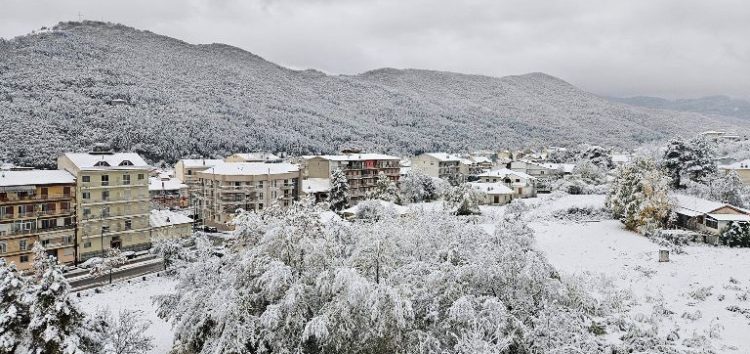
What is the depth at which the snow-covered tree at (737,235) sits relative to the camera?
37656 millimetres

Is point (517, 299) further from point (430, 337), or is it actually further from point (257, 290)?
point (257, 290)

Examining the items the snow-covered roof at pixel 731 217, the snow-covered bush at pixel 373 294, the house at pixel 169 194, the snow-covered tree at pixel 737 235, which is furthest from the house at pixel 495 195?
the snow-covered bush at pixel 373 294

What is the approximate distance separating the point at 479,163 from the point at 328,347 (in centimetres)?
9887

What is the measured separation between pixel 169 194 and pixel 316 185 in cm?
2642

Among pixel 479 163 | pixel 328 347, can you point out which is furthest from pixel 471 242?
pixel 479 163

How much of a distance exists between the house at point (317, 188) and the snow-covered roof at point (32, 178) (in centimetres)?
3196

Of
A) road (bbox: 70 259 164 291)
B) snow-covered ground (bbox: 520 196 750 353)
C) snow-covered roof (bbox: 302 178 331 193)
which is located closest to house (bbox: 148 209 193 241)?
road (bbox: 70 259 164 291)

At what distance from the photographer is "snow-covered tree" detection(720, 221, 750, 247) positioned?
1483 inches

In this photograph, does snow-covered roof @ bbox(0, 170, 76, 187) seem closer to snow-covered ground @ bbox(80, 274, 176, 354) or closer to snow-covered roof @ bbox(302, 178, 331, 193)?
snow-covered ground @ bbox(80, 274, 176, 354)

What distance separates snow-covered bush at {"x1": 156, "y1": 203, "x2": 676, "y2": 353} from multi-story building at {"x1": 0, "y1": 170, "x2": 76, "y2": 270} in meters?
32.2

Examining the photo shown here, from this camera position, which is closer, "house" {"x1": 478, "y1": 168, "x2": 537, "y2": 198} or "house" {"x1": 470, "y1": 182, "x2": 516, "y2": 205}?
"house" {"x1": 470, "y1": 182, "x2": 516, "y2": 205}

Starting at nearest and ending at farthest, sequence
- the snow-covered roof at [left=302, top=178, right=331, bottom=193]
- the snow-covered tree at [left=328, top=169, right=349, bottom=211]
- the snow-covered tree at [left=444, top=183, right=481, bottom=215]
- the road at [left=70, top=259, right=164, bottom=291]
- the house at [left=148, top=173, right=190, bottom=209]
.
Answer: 1. the road at [left=70, top=259, right=164, bottom=291]
2. the snow-covered tree at [left=444, top=183, right=481, bottom=215]
3. the snow-covered tree at [left=328, top=169, right=349, bottom=211]
4. the snow-covered roof at [left=302, top=178, right=331, bottom=193]
5. the house at [left=148, top=173, right=190, bottom=209]

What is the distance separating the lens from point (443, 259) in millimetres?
17141

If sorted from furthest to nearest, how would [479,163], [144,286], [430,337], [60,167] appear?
[479,163] → [60,167] → [144,286] → [430,337]
